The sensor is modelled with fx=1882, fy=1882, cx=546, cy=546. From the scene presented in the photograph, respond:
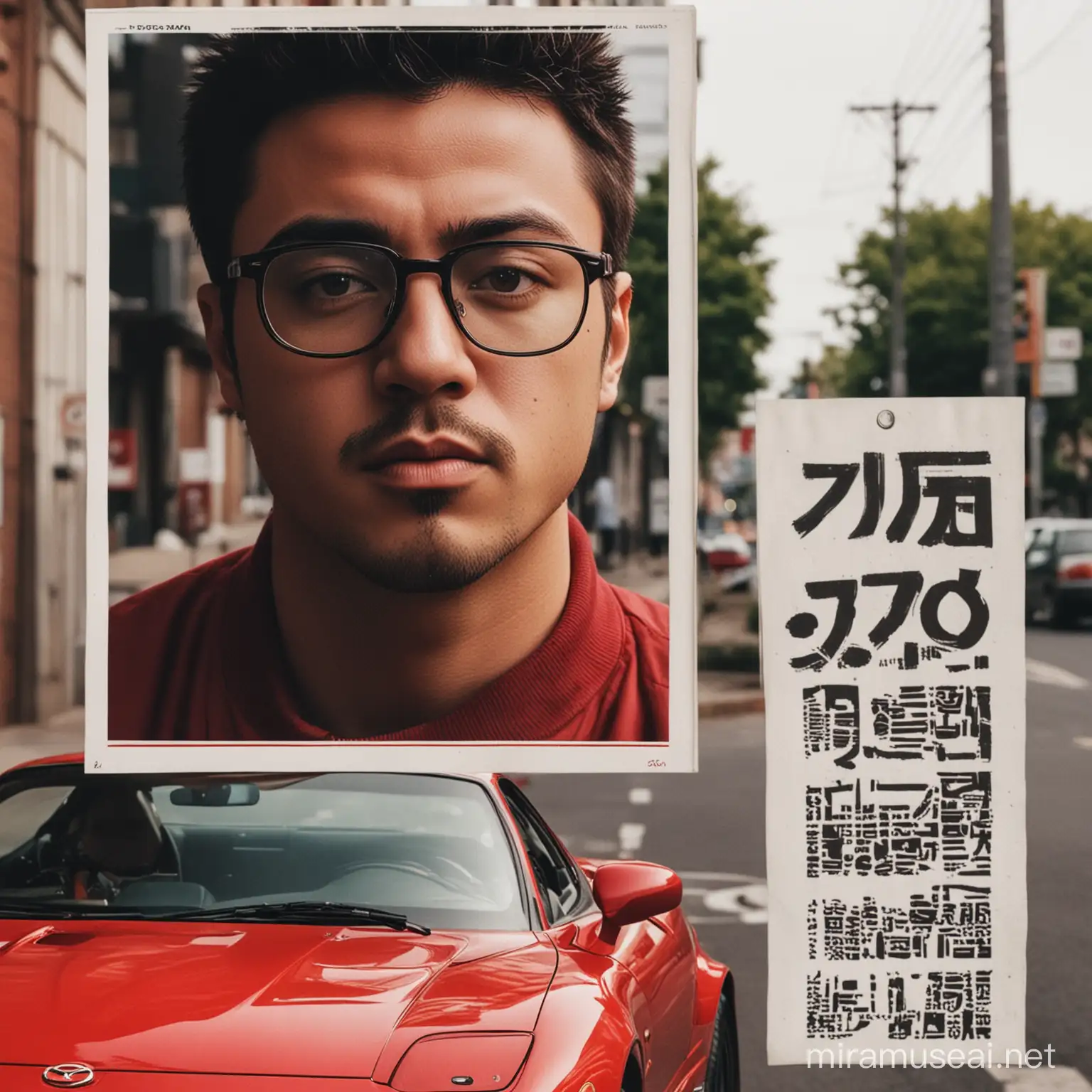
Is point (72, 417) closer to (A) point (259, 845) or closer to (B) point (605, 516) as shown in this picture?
(A) point (259, 845)

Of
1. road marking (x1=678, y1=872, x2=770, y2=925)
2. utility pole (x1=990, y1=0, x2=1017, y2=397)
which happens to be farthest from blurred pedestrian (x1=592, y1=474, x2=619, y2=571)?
utility pole (x1=990, y1=0, x2=1017, y2=397)

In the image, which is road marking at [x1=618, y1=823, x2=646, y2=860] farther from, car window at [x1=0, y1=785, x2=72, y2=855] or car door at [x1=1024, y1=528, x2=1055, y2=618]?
car door at [x1=1024, y1=528, x2=1055, y2=618]

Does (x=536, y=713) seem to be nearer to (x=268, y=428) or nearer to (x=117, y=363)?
(x=268, y=428)

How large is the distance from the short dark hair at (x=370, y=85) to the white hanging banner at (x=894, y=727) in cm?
76

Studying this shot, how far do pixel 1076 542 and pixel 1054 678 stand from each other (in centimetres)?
685

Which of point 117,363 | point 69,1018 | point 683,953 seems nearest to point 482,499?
point 117,363

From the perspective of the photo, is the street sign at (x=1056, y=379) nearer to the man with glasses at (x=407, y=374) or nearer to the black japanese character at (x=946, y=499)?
the black japanese character at (x=946, y=499)

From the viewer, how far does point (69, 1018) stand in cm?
395

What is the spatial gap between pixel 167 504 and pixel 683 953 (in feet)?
Answer: 6.84

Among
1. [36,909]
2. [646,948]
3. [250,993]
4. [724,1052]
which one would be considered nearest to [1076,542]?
[724,1052]

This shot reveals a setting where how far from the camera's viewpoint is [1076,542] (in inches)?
1108

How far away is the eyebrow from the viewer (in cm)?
409

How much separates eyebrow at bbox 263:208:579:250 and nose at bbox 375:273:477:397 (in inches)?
4.4

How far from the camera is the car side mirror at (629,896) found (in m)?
4.83
